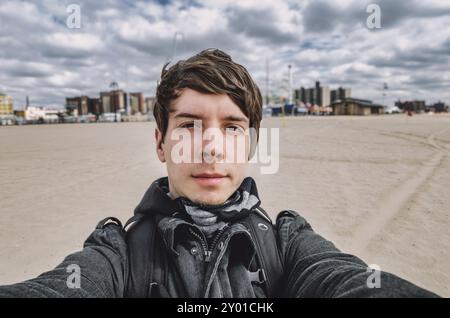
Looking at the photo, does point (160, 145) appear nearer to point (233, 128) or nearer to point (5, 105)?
point (233, 128)

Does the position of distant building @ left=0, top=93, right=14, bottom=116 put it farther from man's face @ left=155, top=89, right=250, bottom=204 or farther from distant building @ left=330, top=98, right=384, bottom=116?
man's face @ left=155, top=89, right=250, bottom=204

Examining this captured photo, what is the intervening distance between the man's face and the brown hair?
0.20ft

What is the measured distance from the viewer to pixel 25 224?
512cm

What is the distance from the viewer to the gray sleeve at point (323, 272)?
1.19 meters

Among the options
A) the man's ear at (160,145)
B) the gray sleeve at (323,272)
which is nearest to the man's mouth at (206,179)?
the man's ear at (160,145)

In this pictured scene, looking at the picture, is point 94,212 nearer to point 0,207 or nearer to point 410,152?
point 0,207

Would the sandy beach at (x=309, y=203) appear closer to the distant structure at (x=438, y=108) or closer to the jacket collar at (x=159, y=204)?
the jacket collar at (x=159, y=204)

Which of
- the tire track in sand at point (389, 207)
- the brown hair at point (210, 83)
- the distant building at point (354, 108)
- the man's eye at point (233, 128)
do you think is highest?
the distant building at point (354, 108)

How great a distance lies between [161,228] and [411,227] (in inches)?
186

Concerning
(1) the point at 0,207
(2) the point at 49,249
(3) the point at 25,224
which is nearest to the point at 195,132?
(2) the point at 49,249

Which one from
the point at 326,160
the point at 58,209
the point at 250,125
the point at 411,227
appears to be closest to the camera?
the point at 250,125

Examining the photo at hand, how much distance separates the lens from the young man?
154cm

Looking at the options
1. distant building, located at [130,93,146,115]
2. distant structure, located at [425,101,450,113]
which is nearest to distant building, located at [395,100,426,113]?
distant structure, located at [425,101,450,113]

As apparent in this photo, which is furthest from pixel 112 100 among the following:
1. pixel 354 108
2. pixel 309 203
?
Result: pixel 309 203
